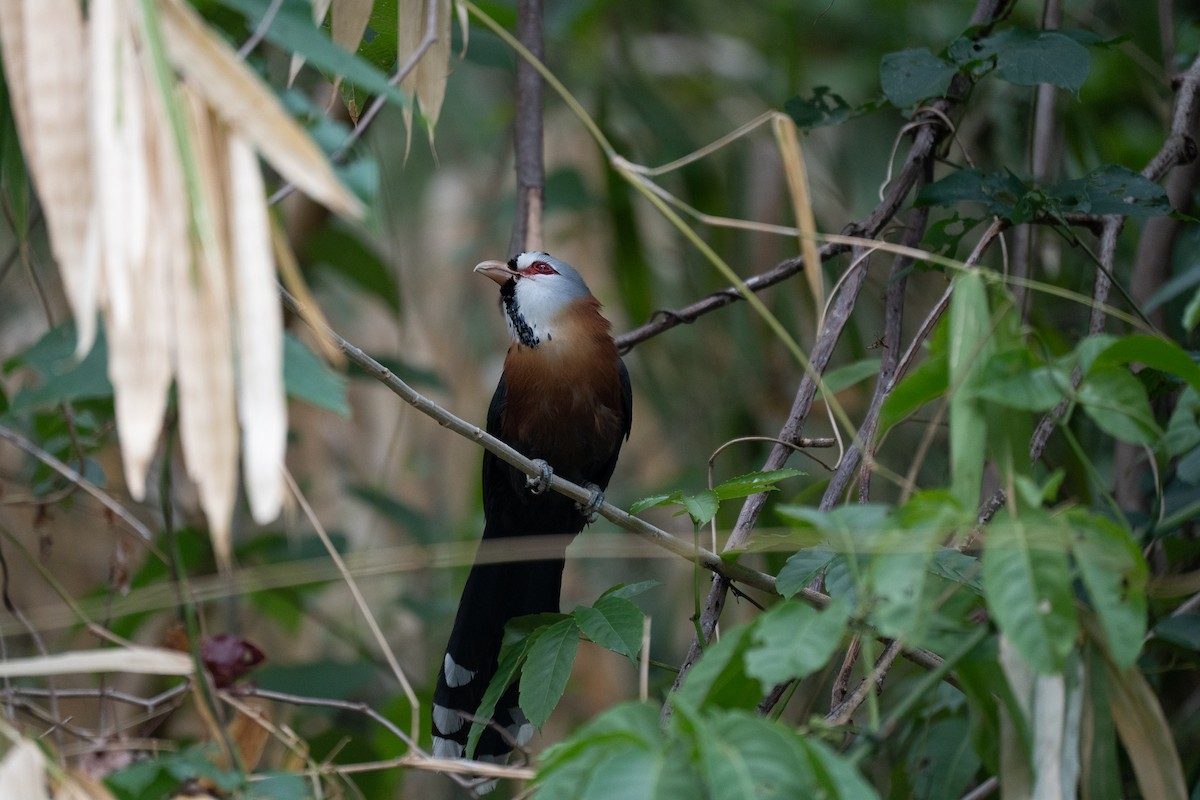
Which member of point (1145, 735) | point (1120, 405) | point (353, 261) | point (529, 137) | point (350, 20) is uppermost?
point (350, 20)

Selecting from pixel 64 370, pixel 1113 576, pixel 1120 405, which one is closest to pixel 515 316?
pixel 64 370

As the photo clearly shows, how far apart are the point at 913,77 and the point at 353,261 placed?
9.16ft

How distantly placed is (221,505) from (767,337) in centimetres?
398

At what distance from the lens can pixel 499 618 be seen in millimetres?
3471

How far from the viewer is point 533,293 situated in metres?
3.92

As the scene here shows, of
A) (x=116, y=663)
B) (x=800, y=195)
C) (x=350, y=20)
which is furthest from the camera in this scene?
(x=350, y=20)

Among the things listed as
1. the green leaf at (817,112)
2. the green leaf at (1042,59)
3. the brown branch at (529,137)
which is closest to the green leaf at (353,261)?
the brown branch at (529,137)

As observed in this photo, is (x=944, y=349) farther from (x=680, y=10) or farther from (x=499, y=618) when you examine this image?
(x=680, y=10)

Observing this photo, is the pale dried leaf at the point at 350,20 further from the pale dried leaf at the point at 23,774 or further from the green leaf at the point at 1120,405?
the green leaf at the point at 1120,405

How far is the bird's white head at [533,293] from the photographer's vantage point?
3.88 m

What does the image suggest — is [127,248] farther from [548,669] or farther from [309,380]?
[548,669]

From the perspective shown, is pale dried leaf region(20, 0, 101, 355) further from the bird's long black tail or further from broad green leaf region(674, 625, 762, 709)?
the bird's long black tail

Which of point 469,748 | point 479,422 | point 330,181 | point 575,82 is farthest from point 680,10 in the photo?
point 330,181

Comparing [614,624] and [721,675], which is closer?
[721,675]
